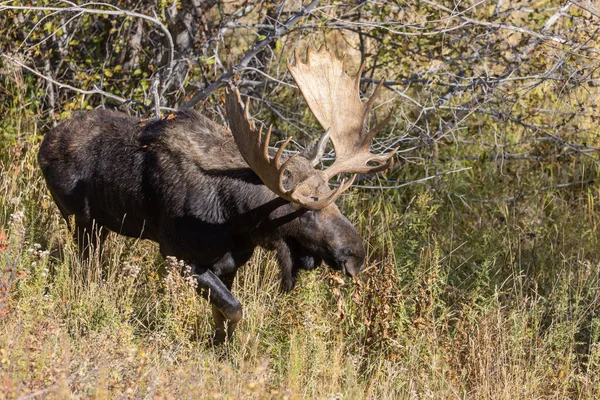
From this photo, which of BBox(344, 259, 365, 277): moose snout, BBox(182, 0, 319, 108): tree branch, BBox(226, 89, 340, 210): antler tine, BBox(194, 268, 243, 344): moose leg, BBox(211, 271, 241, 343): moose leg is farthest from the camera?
BBox(182, 0, 319, 108): tree branch

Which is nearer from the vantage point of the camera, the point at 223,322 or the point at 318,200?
the point at 318,200

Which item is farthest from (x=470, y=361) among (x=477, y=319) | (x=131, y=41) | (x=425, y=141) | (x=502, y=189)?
(x=131, y=41)

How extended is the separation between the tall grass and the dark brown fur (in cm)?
29

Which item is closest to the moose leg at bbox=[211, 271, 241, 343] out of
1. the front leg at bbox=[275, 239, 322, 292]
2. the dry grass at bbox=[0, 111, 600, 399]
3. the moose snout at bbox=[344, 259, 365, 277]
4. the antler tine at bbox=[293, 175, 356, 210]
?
the dry grass at bbox=[0, 111, 600, 399]

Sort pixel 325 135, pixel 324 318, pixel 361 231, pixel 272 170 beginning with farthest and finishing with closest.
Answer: pixel 361 231, pixel 324 318, pixel 325 135, pixel 272 170

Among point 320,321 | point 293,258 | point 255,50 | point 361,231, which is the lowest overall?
point 361,231

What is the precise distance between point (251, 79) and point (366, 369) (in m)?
3.92

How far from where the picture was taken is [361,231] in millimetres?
8734

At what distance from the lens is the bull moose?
6.48 meters

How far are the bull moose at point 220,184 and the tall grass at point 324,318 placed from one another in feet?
0.96

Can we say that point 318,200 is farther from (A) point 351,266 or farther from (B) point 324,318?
(B) point 324,318

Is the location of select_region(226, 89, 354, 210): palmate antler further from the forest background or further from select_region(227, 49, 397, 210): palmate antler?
the forest background

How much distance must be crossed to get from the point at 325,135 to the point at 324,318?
1.34m

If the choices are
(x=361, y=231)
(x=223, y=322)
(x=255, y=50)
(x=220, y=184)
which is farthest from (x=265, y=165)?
(x=361, y=231)
